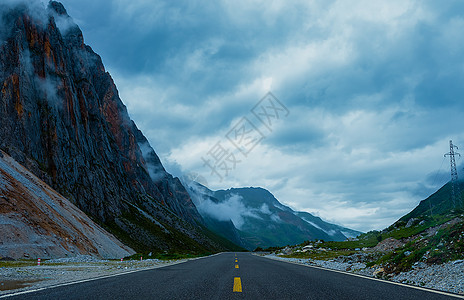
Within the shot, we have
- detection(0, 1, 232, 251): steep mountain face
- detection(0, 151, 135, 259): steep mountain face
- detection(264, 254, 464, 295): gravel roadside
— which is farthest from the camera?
detection(0, 1, 232, 251): steep mountain face

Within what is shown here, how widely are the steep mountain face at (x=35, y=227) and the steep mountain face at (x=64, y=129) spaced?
1003 inches

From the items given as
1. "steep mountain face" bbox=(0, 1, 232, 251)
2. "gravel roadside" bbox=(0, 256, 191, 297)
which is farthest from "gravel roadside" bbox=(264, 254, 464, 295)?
"steep mountain face" bbox=(0, 1, 232, 251)

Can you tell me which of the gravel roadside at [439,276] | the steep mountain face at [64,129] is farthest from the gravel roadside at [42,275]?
the steep mountain face at [64,129]

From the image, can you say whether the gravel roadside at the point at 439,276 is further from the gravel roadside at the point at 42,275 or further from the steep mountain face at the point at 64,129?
the steep mountain face at the point at 64,129

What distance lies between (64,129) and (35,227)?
65216 millimetres

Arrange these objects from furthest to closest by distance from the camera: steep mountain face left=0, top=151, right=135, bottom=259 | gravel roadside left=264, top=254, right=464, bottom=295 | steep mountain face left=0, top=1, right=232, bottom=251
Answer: steep mountain face left=0, top=1, right=232, bottom=251 → steep mountain face left=0, top=151, right=135, bottom=259 → gravel roadside left=264, top=254, right=464, bottom=295

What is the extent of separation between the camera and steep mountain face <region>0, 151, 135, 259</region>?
34.3 meters

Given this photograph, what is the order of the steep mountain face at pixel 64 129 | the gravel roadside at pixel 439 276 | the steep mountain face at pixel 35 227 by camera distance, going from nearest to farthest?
the gravel roadside at pixel 439 276, the steep mountain face at pixel 35 227, the steep mountain face at pixel 64 129

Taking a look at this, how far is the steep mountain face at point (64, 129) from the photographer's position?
79.1m

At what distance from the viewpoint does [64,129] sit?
96.2m

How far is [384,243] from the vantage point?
40.8 m

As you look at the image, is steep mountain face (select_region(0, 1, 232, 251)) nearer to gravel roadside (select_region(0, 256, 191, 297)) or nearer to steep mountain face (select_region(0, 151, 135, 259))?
steep mountain face (select_region(0, 151, 135, 259))

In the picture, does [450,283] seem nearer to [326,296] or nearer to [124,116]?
[326,296]

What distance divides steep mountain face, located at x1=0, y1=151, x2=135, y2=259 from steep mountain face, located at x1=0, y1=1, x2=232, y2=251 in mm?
25479
